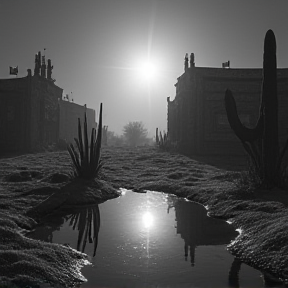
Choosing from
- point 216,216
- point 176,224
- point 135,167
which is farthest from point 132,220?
point 135,167

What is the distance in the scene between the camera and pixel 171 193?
7.40 metres

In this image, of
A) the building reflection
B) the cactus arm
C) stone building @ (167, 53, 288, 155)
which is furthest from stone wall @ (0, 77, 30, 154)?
the cactus arm

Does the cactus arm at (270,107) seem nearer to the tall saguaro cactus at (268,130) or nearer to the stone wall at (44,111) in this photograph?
the tall saguaro cactus at (268,130)

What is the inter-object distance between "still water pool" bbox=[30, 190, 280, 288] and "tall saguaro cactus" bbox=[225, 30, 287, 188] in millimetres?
1826

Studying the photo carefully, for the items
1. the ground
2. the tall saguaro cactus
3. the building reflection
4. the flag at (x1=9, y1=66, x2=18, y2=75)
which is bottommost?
the building reflection

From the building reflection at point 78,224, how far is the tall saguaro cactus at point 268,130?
372 cm

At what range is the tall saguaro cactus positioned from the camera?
633 centimetres

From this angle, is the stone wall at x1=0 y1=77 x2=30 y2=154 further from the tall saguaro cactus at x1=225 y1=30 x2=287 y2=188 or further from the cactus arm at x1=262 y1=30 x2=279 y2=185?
the cactus arm at x1=262 y1=30 x2=279 y2=185

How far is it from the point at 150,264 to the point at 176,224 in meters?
1.64

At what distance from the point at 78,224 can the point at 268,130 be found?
458 centimetres

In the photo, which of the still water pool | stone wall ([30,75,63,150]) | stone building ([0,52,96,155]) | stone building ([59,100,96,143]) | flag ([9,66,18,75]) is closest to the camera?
the still water pool

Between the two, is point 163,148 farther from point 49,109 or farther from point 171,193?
point 171,193

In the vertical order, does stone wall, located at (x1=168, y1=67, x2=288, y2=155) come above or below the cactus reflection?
above

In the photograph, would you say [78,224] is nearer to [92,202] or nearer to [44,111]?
[92,202]
